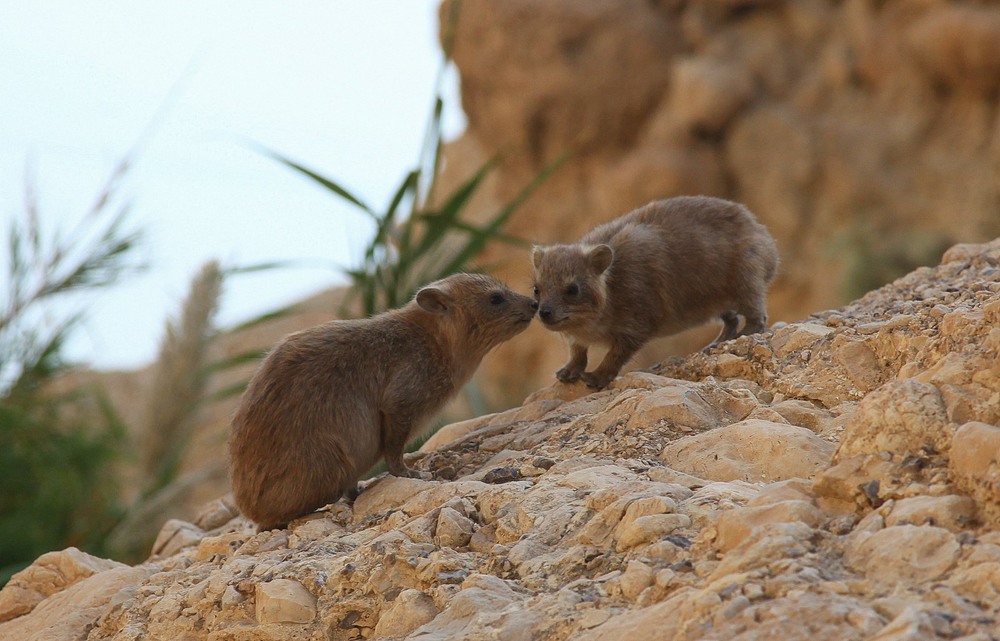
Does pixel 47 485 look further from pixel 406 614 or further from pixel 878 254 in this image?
pixel 878 254

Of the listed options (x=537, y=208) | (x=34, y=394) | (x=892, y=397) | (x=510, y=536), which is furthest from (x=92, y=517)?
(x=537, y=208)

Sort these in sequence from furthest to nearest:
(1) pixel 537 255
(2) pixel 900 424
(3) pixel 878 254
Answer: (3) pixel 878 254
(1) pixel 537 255
(2) pixel 900 424

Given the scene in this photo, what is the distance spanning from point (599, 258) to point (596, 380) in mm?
671

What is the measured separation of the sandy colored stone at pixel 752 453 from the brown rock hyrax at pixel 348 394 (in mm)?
1352

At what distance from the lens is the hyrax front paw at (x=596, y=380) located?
5.43m

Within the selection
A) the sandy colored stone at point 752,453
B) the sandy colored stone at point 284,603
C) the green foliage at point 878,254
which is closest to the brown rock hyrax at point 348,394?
the sandy colored stone at point 284,603

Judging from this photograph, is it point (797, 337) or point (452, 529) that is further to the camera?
point (797, 337)

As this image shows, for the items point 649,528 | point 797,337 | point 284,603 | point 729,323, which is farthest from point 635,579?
point 729,323

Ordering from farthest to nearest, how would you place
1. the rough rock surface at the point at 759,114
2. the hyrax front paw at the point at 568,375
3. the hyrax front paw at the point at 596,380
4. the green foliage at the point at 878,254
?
the rough rock surface at the point at 759,114 < the green foliage at the point at 878,254 < the hyrax front paw at the point at 568,375 < the hyrax front paw at the point at 596,380

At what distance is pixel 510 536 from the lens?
3.49 metres

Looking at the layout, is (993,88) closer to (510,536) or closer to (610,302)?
(610,302)

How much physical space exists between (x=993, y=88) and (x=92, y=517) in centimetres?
1389

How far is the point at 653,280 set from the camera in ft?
19.3

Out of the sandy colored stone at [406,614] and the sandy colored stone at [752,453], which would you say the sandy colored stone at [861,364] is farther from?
the sandy colored stone at [406,614]
